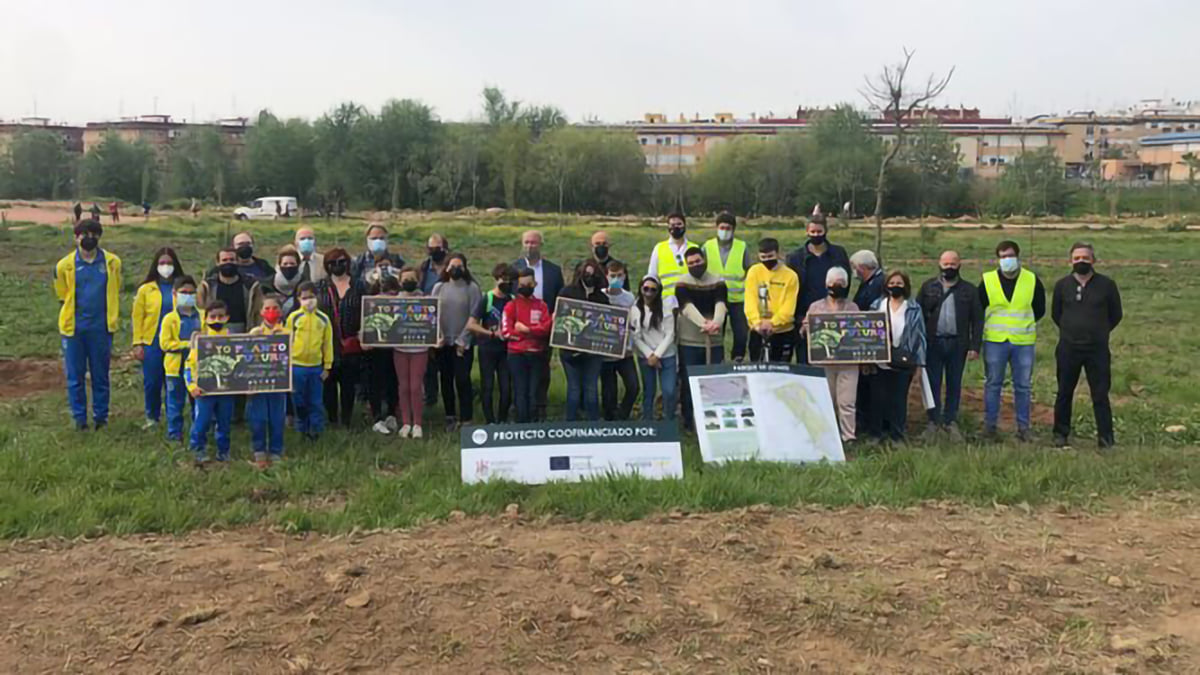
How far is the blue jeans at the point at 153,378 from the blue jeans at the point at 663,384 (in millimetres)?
4477

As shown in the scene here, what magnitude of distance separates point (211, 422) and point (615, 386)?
3683 mm

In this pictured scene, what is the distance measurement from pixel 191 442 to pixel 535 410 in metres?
3.07

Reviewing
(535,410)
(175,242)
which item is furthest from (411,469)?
(175,242)

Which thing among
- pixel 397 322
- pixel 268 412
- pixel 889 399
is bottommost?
pixel 889 399

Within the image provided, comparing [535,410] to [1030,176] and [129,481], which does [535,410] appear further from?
[1030,176]

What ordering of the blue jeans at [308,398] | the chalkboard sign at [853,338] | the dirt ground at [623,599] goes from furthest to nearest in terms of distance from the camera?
the chalkboard sign at [853,338] < the blue jeans at [308,398] < the dirt ground at [623,599]

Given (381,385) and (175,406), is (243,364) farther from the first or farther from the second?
(381,385)

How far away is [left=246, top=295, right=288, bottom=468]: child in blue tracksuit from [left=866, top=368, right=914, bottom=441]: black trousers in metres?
5.42

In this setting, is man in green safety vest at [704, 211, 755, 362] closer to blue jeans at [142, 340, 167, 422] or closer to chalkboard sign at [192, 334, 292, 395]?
chalkboard sign at [192, 334, 292, 395]

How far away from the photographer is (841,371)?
8992mm

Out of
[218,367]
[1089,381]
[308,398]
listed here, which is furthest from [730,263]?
[218,367]

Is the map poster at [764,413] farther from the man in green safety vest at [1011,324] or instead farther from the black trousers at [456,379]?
the black trousers at [456,379]

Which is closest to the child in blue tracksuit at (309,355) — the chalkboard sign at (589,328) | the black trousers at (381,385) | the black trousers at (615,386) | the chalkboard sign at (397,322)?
the chalkboard sign at (397,322)

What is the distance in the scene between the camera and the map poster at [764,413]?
819cm
